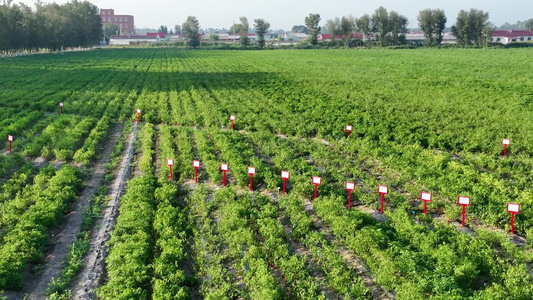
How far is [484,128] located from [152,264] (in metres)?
16.3

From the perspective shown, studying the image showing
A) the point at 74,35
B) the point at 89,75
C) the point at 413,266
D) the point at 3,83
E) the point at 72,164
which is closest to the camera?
the point at 413,266

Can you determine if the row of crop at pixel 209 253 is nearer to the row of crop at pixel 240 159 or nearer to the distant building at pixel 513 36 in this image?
the row of crop at pixel 240 159

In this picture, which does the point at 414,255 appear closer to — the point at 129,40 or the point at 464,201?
the point at 464,201

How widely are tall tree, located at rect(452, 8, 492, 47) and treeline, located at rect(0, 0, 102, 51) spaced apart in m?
99.8

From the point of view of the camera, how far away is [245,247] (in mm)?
9945

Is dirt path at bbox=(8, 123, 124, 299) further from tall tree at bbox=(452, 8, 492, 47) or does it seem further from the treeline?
tall tree at bbox=(452, 8, 492, 47)

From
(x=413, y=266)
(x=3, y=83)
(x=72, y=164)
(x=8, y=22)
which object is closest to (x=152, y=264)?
(x=413, y=266)

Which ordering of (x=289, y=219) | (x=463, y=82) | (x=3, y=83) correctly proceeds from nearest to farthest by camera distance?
(x=289, y=219), (x=463, y=82), (x=3, y=83)

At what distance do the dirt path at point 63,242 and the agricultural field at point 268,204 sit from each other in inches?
1.6

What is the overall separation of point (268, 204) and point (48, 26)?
101951 millimetres

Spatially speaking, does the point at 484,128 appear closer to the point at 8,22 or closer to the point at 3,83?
the point at 3,83

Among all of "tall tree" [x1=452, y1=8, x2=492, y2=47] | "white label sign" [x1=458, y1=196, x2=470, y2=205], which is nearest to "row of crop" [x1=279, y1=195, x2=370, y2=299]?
"white label sign" [x1=458, y1=196, x2=470, y2=205]

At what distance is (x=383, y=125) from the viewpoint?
2052cm

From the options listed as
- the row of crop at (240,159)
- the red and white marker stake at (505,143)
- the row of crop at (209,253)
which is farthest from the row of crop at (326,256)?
the red and white marker stake at (505,143)
